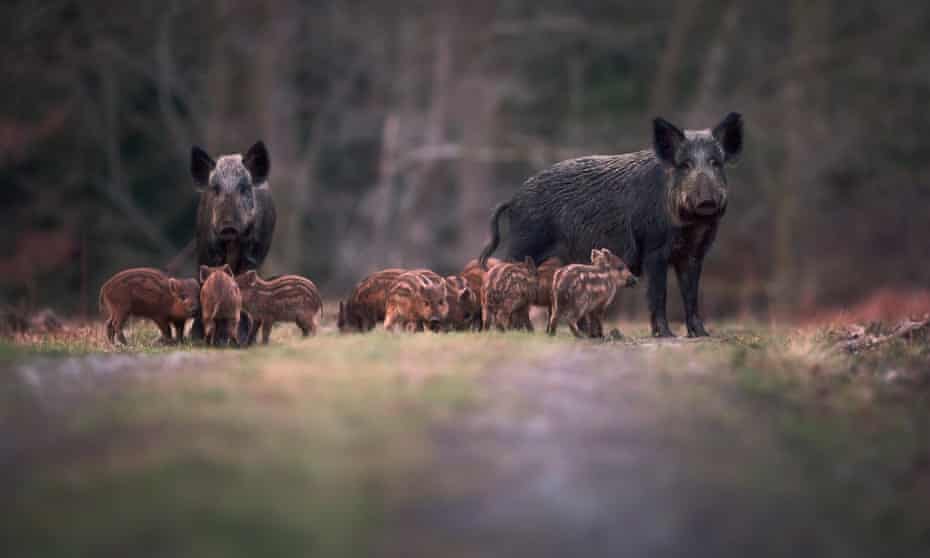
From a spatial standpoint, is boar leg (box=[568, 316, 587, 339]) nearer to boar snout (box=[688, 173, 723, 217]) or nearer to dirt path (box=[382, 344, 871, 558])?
boar snout (box=[688, 173, 723, 217])

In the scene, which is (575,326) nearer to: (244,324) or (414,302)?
(414,302)

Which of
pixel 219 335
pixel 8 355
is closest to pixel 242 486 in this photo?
pixel 8 355

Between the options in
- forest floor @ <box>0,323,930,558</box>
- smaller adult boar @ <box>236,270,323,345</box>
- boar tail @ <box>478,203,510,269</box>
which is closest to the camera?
forest floor @ <box>0,323,930,558</box>

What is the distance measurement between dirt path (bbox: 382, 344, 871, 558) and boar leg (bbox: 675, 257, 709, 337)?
4.48 m

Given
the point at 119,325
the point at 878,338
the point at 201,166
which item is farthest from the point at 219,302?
the point at 878,338

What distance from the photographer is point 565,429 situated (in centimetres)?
641

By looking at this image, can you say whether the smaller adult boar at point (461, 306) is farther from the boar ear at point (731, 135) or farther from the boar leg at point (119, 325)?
the boar leg at point (119, 325)

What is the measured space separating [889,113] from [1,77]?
16578 millimetres

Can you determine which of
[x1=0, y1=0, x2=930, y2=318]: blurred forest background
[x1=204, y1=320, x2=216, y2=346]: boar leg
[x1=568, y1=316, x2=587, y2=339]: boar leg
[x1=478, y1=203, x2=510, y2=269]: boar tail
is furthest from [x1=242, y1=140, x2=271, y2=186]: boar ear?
[x1=0, y1=0, x2=930, y2=318]: blurred forest background

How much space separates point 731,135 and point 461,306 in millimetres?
2752

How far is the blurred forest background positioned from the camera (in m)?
24.6

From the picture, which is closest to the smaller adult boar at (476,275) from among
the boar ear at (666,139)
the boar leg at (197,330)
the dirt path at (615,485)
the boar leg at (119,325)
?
the boar ear at (666,139)

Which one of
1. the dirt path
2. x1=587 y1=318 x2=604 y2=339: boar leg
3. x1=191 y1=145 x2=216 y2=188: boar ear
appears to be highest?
x1=191 y1=145 x2=216 y2=188: boar ear

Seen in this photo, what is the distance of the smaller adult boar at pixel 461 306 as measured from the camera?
439 inches
